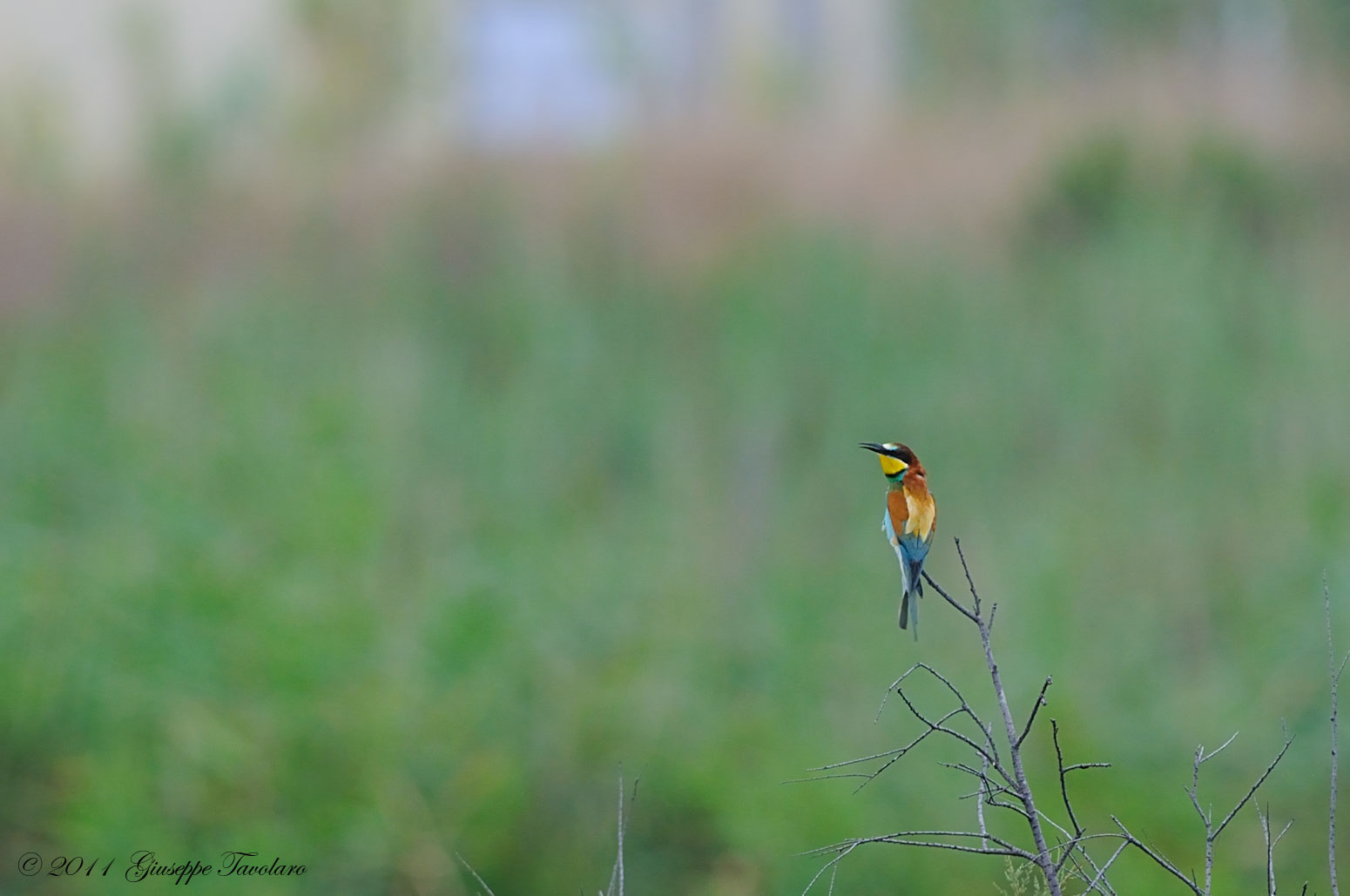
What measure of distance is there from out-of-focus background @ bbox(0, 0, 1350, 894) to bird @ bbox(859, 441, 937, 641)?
7.82ft

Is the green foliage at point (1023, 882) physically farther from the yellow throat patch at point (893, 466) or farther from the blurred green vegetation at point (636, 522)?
the blurred green vegetation at point (636, 522)

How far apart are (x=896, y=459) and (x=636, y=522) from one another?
4.55 metres

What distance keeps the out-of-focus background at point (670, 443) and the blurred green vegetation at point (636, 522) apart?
21mm

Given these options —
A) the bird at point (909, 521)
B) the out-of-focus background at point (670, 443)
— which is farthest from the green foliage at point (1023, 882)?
the out-of-focus background at point (670, 443)

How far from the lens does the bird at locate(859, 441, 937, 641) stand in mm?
979

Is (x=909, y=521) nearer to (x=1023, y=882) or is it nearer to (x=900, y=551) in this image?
(x=900, y=551)

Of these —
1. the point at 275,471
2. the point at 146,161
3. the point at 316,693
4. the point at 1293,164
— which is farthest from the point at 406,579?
the point at 1293,164

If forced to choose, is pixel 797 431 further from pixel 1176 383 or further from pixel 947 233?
pixel 947 233

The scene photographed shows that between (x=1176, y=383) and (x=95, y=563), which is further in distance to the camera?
(x=1176, y=383)

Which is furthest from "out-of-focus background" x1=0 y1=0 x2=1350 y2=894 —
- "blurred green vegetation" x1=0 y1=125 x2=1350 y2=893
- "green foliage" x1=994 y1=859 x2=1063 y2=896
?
"green foliage" x1=994 y1=859 x2=1063 y2=896

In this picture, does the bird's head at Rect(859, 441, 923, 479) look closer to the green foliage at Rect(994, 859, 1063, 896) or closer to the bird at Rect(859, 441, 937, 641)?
the bird at Rect(859, 441, 937, 641)

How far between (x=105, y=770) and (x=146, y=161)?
5.27m

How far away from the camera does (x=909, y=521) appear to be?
3.25 feet

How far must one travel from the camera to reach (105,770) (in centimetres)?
353
